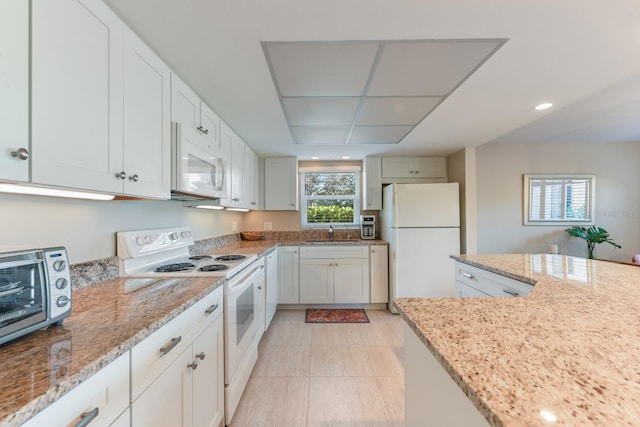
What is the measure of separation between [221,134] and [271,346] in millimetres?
1989

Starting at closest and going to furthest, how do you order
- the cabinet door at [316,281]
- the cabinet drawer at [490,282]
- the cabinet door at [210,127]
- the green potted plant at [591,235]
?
the cabinet drawer at [490,282], the cabinet door at [210,127], the cabinet door at [316,281], the green potted plant at [591,235]

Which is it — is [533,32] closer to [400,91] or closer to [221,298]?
[400,91]

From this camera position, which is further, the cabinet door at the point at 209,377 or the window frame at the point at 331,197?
the window frame at the point at 331,197

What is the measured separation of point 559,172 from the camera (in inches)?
150

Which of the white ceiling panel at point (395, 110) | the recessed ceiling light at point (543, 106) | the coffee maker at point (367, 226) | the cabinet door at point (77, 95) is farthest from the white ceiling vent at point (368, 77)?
the coffee maker at point (367, 226)

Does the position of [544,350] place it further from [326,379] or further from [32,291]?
[326,379]

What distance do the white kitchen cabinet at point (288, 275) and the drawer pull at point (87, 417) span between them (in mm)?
2758

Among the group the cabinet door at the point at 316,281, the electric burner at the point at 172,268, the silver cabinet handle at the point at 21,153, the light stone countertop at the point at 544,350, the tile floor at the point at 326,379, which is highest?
the silver cabinet handle at the point at 21,153

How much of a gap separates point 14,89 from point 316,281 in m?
3.03

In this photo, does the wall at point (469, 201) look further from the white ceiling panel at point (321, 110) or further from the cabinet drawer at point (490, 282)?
the white ceiling panel at point (321, 110)

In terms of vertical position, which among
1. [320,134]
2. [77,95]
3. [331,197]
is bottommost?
[331,197]

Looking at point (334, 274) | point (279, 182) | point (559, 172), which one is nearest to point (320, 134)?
point (279, 182)

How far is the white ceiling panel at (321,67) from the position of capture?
4.49ft

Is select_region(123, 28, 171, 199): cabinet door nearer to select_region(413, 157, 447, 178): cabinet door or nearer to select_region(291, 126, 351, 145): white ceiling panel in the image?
select_region(291, 126, 351, 145): white ceiling panel
